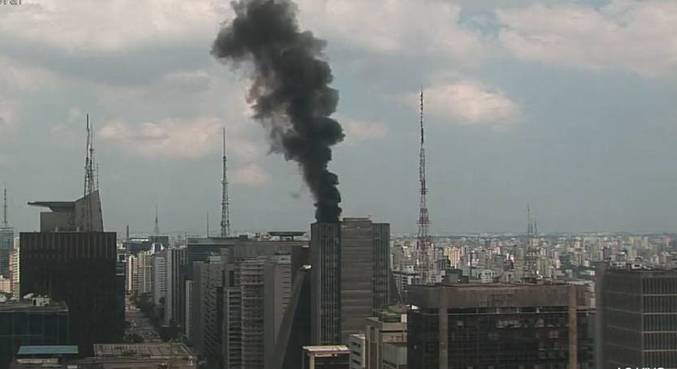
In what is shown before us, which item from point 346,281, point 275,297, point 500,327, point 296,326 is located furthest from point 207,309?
point 500,327

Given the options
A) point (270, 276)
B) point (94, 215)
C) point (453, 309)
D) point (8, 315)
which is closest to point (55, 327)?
point (8, 315)

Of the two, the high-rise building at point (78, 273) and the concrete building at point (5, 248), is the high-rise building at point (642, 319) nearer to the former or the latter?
the high-rise building at point (78, 273)

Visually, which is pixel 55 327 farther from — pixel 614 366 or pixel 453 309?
pixel 614 366

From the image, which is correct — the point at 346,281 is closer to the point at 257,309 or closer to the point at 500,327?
the point at 257,309

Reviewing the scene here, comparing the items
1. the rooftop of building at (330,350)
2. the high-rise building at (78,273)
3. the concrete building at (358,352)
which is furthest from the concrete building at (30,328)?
the concrete building at (358,352)

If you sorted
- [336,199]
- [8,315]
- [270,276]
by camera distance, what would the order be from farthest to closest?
[270,276] → [8,315] → [336,199]

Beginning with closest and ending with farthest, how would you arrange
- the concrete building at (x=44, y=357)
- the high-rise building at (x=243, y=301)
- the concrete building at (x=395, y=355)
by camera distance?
the concrete building at (x=395, y=355) → the concrete building at (x=44, y=357) → the high-rise building at (x=243, y=301)

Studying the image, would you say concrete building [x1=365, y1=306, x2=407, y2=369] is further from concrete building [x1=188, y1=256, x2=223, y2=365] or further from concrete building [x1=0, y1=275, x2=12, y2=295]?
concrete building [x1=0, y1=275, x2=12, y2=295]
